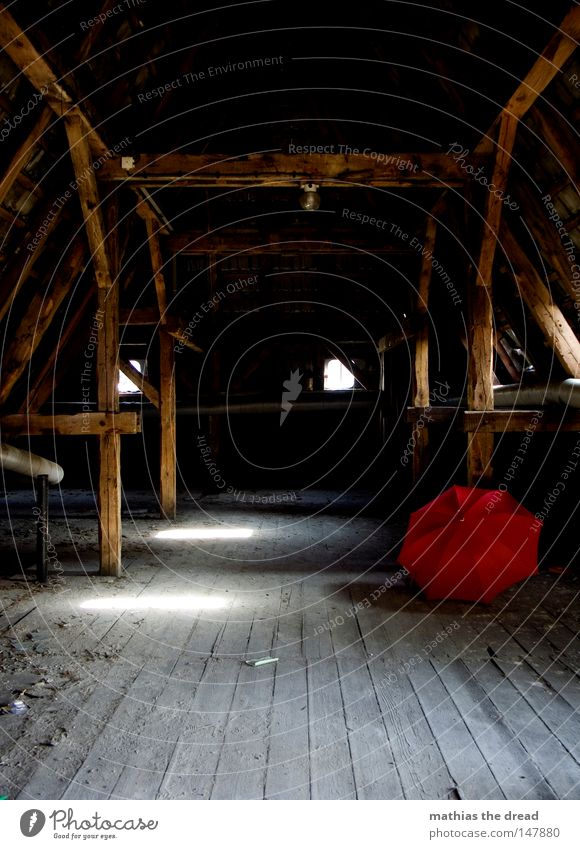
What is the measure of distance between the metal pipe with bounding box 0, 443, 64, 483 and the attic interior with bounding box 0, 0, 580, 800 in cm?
6

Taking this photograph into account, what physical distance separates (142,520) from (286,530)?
79.7 inches

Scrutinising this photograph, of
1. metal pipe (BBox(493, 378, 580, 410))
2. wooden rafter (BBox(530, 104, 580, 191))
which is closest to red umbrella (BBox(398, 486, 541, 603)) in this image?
metal pipe (BBox(493, 378, 580, 410))

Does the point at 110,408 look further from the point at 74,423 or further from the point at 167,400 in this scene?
the point at 167,400

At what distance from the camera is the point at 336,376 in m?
13.4

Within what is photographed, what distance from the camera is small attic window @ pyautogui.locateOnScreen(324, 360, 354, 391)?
1341 centimetres

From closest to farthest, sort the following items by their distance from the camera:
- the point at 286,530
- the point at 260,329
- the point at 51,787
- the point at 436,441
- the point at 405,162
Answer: the point at 51,787 → the point at 405,162 → the point at 286,530 → the point at 436,441 → the point at 260,329

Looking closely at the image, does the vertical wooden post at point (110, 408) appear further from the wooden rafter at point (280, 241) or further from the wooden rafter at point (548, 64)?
the wooden rafter at point (548, 64)

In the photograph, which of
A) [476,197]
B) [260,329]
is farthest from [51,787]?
[260,329]

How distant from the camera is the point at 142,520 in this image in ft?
29.8

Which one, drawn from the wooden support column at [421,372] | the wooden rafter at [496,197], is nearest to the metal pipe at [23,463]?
the wooden rafter at [496,197]

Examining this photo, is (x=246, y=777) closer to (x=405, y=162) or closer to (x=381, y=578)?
(x=381, y=578)

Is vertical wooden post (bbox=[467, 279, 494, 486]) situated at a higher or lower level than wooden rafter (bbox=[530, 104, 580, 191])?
lower

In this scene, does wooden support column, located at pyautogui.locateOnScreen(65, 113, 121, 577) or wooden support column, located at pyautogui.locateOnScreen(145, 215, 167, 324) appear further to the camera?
wooden support column, located at pyautogui.locateOnScreen(145, 215, 167, 324)

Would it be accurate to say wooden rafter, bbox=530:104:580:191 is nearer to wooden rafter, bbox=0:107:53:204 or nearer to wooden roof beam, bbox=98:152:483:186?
wooden roof beam, bbox=98:152:483:186
